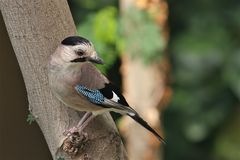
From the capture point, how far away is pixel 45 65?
213cm

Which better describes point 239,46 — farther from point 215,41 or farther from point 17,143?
point 17,143

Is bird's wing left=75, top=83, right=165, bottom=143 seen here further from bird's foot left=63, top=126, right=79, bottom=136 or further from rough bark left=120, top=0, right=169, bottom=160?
rough bark left=120, top=0, right=169, bottom=160

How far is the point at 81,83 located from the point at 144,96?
2159 millimetres

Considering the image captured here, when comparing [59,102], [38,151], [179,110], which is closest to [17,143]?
[38,151]

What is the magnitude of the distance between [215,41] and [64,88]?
8.75ft

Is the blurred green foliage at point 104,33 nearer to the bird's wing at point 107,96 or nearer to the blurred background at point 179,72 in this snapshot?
the blurred background at point 179,72

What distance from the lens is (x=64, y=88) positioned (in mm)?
2076

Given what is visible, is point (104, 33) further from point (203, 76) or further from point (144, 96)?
point (203, 76)

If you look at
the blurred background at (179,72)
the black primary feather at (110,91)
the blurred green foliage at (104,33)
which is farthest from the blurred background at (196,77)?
the black primary feather at (110,91)

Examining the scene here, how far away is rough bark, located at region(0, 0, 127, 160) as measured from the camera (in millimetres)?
2123

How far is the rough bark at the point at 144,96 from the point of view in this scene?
4156mm

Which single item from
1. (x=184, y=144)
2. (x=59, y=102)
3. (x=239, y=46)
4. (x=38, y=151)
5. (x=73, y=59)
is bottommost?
(x=184, y=144)

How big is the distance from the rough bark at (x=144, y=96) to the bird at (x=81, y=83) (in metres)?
1.92

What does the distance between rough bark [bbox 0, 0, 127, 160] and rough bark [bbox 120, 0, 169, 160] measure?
1.91m
